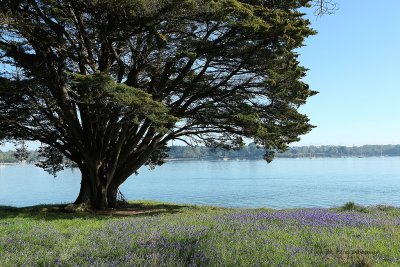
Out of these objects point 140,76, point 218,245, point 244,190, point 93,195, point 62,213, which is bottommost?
point 244,190

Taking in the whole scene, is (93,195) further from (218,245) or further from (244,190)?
(244,190)

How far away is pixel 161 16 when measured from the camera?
501 inches

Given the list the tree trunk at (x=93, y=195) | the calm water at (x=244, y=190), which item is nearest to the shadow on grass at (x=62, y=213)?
the tree trunk at (x=93, y=195)

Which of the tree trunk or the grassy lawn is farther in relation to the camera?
the tree trunk

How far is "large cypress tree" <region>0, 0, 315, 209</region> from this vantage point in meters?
12.6

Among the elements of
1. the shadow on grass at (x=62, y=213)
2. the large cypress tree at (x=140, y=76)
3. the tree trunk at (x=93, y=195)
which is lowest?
the shadow on grass at (x=62, y=213)

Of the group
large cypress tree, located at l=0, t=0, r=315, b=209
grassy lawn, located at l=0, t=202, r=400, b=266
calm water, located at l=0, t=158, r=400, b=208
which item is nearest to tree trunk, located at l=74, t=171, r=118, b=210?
large cypress tree, located at l=0, t=0, r=315, b=209

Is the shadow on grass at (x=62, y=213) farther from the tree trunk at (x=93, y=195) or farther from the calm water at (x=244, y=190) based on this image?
the calm water at (x=244, y=190)

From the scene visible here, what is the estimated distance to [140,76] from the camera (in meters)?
18.4

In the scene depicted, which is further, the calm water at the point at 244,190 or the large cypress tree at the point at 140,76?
the calm water at the point at 244,190

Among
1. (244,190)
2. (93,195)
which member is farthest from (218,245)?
(244,190)

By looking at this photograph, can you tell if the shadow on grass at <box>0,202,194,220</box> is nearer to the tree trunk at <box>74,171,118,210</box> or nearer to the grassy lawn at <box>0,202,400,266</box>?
the tree trunk at <box>74,171,118,210</box>

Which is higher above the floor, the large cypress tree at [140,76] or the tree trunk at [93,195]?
the large cypress tree at [140,76]

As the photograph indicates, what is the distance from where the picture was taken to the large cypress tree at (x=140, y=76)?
1259 centimetres
